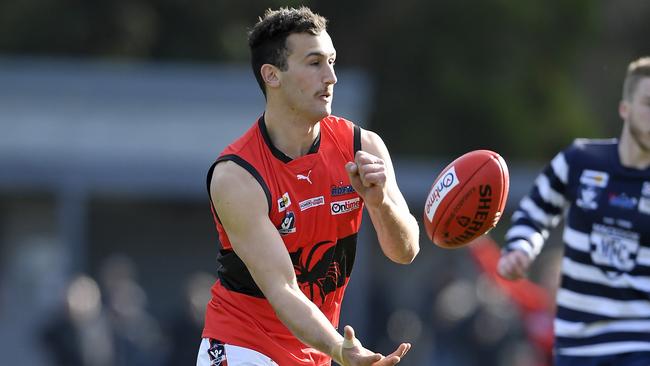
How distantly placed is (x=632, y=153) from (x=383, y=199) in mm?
2000

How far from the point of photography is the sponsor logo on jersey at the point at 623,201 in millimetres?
7281

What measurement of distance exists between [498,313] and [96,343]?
5029 mm

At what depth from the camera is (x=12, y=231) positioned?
66.4ft

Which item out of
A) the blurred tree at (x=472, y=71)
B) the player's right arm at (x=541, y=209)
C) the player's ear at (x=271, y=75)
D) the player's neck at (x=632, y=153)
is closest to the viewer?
the player's ear at (x=271, y=75)

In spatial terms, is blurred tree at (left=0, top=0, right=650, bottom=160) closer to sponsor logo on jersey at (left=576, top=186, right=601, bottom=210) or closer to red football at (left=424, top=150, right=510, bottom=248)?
sponsor logo on jersey at (left=576, top=186, right=601, bottom=210)

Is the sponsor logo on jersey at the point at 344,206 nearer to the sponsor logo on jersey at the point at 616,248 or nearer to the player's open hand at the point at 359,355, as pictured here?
the player's open hand at the point at 359,355

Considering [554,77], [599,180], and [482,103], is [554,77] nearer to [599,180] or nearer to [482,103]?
[482,103]

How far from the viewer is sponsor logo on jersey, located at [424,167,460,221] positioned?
6.53m

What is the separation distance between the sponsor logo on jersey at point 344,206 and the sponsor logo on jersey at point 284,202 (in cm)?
21

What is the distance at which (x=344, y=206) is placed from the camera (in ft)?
20.6

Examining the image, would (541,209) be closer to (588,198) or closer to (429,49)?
(588,198)

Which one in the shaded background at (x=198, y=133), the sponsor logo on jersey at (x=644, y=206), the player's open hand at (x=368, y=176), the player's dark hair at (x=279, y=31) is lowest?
the shaded background at (x=198, y=133)

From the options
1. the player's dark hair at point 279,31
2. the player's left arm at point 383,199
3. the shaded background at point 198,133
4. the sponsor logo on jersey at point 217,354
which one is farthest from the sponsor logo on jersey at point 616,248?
the shaded background at point 198,133

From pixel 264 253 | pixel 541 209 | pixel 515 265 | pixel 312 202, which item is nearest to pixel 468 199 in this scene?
pixel 312 202
